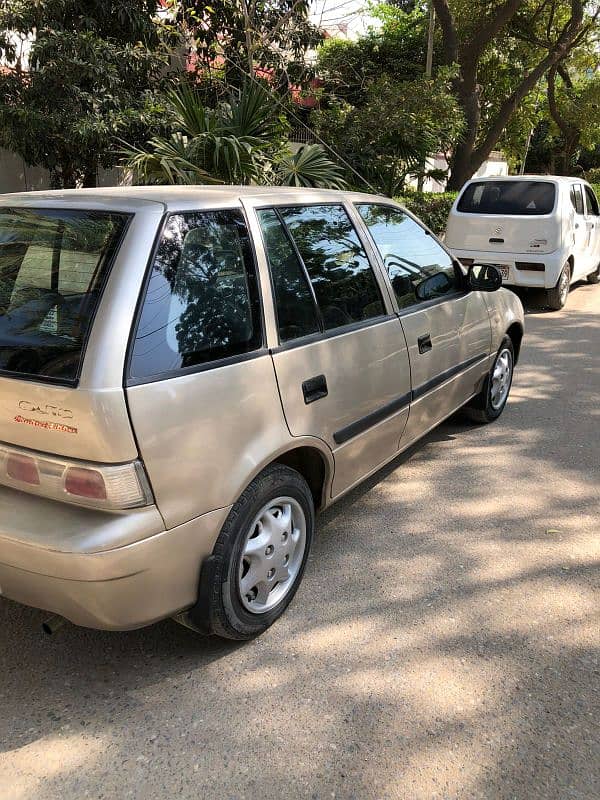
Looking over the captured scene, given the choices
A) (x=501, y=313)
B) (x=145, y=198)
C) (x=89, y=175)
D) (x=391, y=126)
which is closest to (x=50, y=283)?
(x=145, y=198)

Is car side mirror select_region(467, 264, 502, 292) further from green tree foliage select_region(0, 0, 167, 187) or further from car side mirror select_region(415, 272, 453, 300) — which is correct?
green tree foliage select_region(0, 0, 167, 187)

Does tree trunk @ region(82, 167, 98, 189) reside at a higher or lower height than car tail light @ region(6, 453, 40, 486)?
higher

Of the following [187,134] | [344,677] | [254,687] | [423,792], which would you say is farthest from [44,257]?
[187,134]

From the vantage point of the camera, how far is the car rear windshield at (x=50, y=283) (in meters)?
2.14

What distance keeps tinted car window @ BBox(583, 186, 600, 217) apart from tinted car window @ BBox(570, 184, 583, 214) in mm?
329

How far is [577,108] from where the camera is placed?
1994 centimetres

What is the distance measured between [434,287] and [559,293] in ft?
19.4

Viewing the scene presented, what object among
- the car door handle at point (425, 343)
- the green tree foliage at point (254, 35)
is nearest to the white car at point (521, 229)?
the green tree foliage at point (254, 35)

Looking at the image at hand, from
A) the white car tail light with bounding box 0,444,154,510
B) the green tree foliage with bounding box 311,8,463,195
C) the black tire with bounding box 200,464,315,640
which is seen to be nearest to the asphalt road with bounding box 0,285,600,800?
the black tire with bounding box 200,464,315,640

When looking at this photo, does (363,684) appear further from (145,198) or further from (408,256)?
(408,256)

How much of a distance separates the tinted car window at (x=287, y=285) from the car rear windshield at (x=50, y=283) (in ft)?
2.17

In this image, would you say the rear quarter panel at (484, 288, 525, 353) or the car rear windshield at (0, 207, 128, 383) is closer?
the car rear windshield at (0, 207, 128, 383)

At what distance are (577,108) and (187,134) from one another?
15.7 m

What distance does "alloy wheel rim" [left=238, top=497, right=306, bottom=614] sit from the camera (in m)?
2.57
